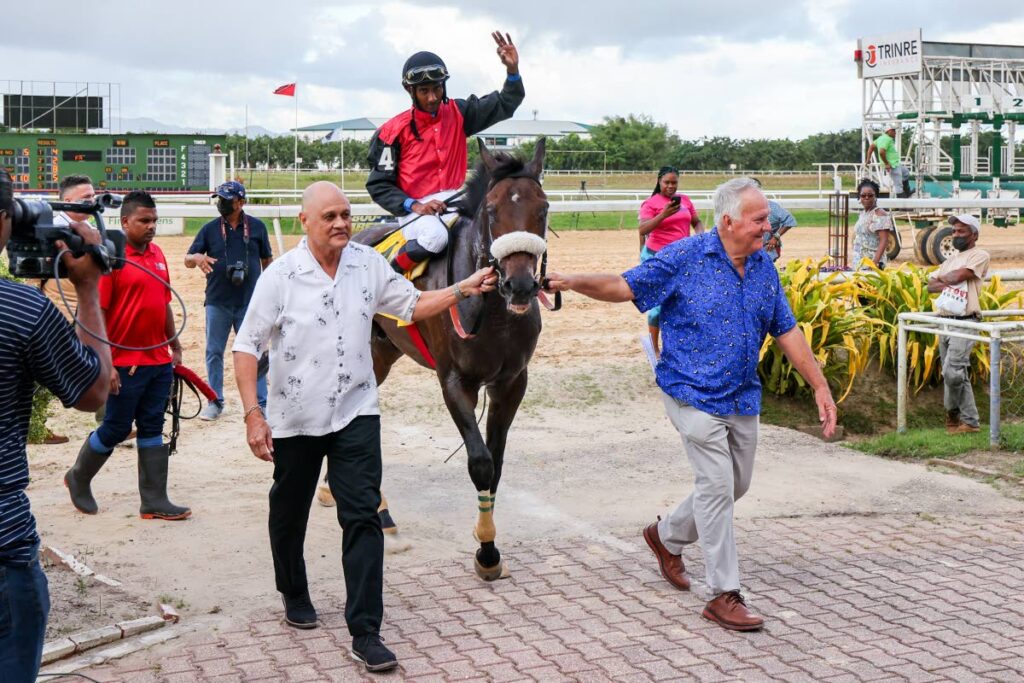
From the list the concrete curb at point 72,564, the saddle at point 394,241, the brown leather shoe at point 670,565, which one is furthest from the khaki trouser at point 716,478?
the concrete curb at point 72,564

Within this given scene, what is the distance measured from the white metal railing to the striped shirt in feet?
22.5

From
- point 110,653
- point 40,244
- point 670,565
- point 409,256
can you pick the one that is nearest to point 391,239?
point 409,256

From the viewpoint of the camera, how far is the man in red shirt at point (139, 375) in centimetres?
664

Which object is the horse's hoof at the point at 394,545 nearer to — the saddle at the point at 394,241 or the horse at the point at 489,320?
the horse at the point at 489,320

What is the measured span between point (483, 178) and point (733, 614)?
2.54 metres

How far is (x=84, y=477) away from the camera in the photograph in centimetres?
672

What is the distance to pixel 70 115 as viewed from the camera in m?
30.3

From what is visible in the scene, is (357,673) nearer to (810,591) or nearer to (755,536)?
(810,591)

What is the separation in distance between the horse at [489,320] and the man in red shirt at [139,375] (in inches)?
60.0

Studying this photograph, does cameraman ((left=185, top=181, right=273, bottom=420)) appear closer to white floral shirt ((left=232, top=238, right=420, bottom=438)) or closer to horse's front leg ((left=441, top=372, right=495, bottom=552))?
horse's front leg ((left=441, top=372, right=495, bottom=552))

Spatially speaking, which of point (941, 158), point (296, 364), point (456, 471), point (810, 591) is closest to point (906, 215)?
point (941, 158)

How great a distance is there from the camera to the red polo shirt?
21.7ft

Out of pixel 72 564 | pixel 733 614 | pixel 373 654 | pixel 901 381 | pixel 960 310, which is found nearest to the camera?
pixel 373 654

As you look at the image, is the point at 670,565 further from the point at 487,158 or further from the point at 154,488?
the point at 154,488
